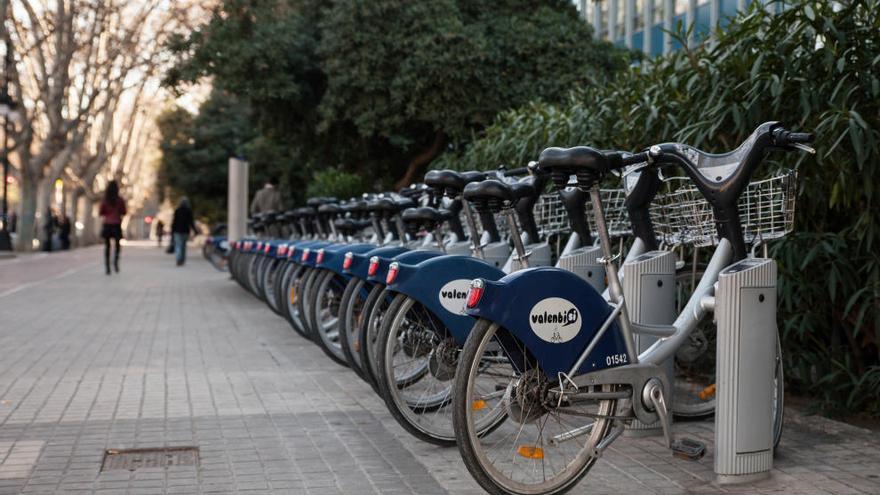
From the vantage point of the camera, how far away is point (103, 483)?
4637mm

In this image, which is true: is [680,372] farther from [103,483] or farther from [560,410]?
[103,483]

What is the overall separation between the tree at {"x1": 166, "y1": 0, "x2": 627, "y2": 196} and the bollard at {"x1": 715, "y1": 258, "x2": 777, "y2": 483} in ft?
46.9

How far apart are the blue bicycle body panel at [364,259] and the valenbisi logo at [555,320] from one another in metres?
2.21

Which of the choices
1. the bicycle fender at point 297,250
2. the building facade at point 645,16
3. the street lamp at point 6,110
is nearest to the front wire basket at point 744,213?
the bicycle fender at point 297,250

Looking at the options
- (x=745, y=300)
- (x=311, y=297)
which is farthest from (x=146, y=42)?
(x=745, y=300)

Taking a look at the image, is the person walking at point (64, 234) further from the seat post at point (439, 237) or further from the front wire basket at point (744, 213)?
the front wire basket at point (744, 213)

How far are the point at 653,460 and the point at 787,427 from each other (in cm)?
119

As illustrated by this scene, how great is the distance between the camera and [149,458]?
5.12 metres

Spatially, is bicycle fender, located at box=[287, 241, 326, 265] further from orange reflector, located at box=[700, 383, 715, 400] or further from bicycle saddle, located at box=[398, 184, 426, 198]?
orange reflector, located at box=[700, 383, 715, 400]

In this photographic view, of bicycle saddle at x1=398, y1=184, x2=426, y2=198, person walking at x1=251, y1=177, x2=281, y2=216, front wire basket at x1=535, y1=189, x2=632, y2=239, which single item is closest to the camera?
front wire basket at x1=535, y1=189, x2=632, y2=239

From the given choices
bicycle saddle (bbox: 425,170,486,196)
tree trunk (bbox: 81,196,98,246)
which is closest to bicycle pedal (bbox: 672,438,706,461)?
bicycle saddle (bbox: 425,170,486,196)

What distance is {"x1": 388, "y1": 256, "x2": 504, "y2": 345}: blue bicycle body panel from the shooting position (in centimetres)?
506

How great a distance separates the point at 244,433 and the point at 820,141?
11.1 feet

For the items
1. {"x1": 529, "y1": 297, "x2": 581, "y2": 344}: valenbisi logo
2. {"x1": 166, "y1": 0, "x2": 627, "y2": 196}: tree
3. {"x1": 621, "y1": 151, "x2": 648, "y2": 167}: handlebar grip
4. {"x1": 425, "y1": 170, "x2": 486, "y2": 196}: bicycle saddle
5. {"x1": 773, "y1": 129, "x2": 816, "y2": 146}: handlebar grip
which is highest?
{"x1": 166, "y1": 0, "x2": 627, "y2": 196}: tree
